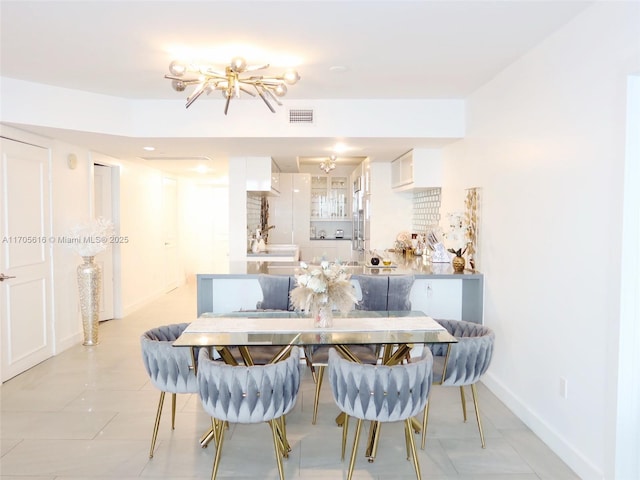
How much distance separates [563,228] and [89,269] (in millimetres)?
4552

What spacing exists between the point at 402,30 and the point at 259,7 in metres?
0.88

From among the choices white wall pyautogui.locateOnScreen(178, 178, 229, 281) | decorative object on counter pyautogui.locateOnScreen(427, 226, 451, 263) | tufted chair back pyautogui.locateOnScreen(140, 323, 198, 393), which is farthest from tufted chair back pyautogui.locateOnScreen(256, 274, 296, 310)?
white wall pyautogui.locateOnScreen(178, 178, 229, 281)

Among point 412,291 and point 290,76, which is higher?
point 290,76

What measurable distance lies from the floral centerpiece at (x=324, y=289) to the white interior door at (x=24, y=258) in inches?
116

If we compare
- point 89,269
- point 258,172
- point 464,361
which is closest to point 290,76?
point 464,361

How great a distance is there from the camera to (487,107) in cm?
395

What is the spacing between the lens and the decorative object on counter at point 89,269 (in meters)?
4.97

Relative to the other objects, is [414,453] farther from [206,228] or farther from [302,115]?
[206,228]

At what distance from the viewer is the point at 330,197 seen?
948 cm

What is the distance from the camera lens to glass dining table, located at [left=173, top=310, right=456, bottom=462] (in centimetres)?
255

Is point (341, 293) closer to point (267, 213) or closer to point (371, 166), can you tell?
point (371, 166)

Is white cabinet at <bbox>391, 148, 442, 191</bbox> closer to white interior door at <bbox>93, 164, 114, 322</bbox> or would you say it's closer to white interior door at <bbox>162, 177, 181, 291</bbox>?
white interior door at <bbox>93, 164, 114, 322</bbox>

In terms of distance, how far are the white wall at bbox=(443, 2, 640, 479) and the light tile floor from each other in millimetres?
292

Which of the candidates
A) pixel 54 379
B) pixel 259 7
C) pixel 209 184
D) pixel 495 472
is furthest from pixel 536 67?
pixel 209 184
